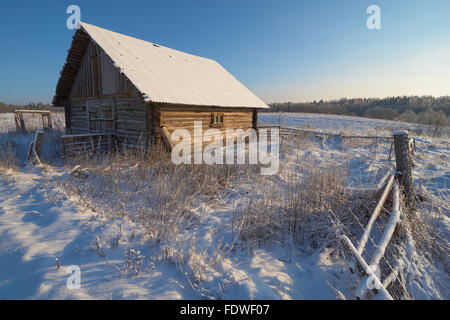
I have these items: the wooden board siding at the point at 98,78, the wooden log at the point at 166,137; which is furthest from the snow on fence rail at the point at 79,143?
the wooden log at the point at 166,137

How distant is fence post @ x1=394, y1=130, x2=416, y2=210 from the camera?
12.1ft

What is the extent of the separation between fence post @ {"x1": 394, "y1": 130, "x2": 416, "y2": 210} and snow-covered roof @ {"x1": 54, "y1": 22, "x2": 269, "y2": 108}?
24.9ft

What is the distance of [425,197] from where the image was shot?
4.57m

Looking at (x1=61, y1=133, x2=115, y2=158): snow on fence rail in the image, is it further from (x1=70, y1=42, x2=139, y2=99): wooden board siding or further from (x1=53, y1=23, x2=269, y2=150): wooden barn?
(x1=70, y1=42, x2=139, y2=99): wooden board siding

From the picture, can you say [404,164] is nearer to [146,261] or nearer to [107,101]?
[146,261]

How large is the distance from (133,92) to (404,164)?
923cm

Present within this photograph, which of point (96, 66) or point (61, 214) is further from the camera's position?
point (96, 66)

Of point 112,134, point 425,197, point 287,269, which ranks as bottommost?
point 287,269

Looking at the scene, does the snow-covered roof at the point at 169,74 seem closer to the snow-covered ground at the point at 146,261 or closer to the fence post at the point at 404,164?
the snow-covered ground at the point at 146,261

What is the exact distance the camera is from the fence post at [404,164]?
3.70 metres

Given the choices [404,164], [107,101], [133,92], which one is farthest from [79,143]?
[404,164]
